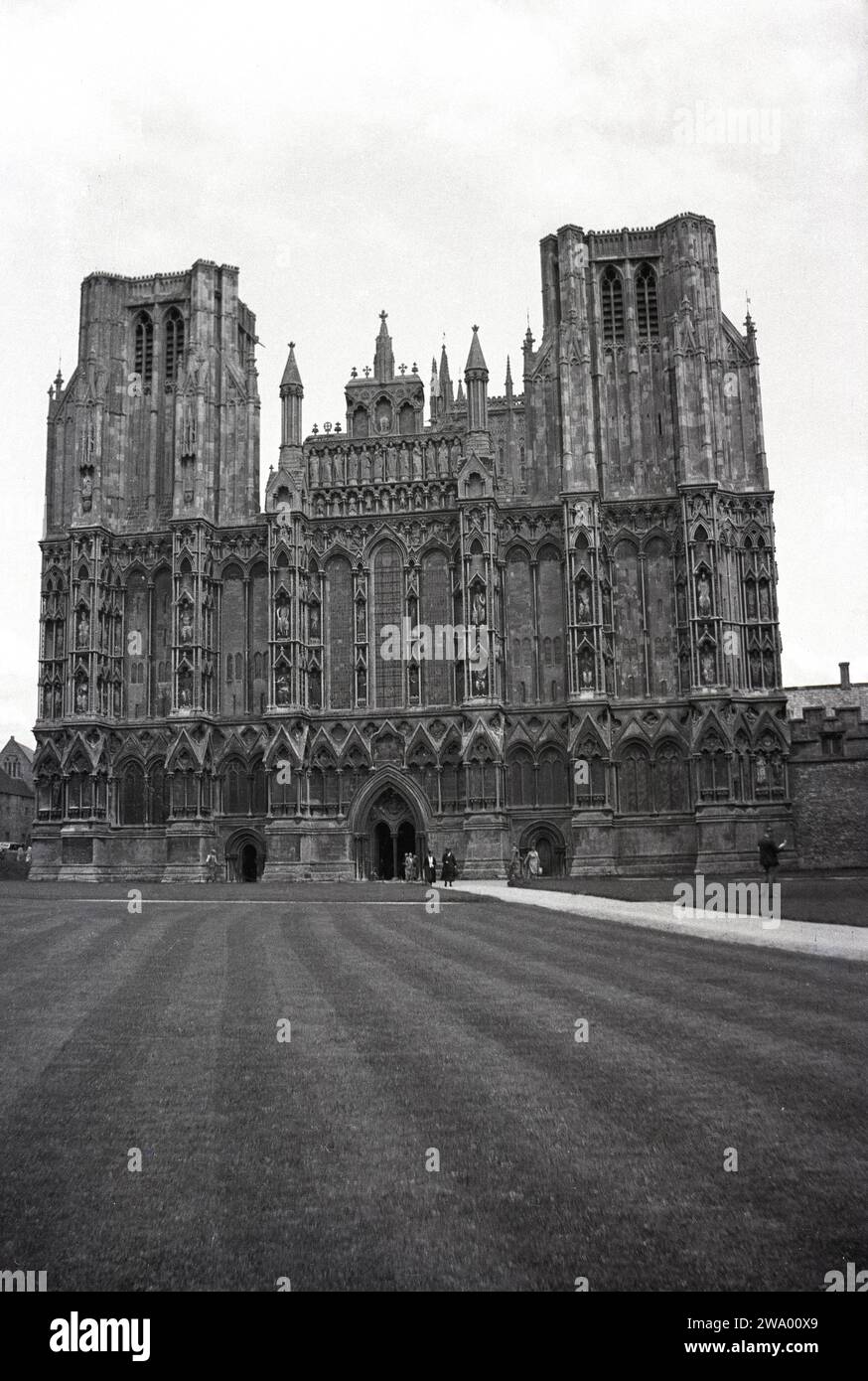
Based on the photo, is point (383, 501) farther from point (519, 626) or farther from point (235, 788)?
point (235, 788)

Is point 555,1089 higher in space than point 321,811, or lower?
lower

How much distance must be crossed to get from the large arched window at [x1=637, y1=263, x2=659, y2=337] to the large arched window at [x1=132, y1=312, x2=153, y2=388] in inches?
1007

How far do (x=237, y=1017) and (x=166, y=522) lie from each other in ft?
168

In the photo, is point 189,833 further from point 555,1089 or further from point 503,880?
point 555,1089

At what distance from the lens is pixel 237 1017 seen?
12.7 m

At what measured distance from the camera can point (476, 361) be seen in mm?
56531

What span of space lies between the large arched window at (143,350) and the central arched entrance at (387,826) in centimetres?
2543

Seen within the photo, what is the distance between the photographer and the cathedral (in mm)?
54031

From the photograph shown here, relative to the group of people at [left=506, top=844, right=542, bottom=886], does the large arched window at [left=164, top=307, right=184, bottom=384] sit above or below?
above

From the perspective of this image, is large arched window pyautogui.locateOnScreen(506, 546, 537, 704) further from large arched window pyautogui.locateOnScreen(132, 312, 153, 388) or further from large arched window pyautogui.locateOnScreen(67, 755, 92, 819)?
large arched window pyautogui.locateOnScreen(132, 312, 153, 388)

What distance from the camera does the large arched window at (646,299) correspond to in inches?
2344

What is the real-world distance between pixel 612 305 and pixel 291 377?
16314 millimetres

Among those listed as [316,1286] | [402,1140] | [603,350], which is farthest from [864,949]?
[603,350]

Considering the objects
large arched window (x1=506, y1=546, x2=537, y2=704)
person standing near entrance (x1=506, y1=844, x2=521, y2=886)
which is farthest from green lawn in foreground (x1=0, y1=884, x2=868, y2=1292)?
large arched window (x1=506, y1=546, x2=537, y2=704)
